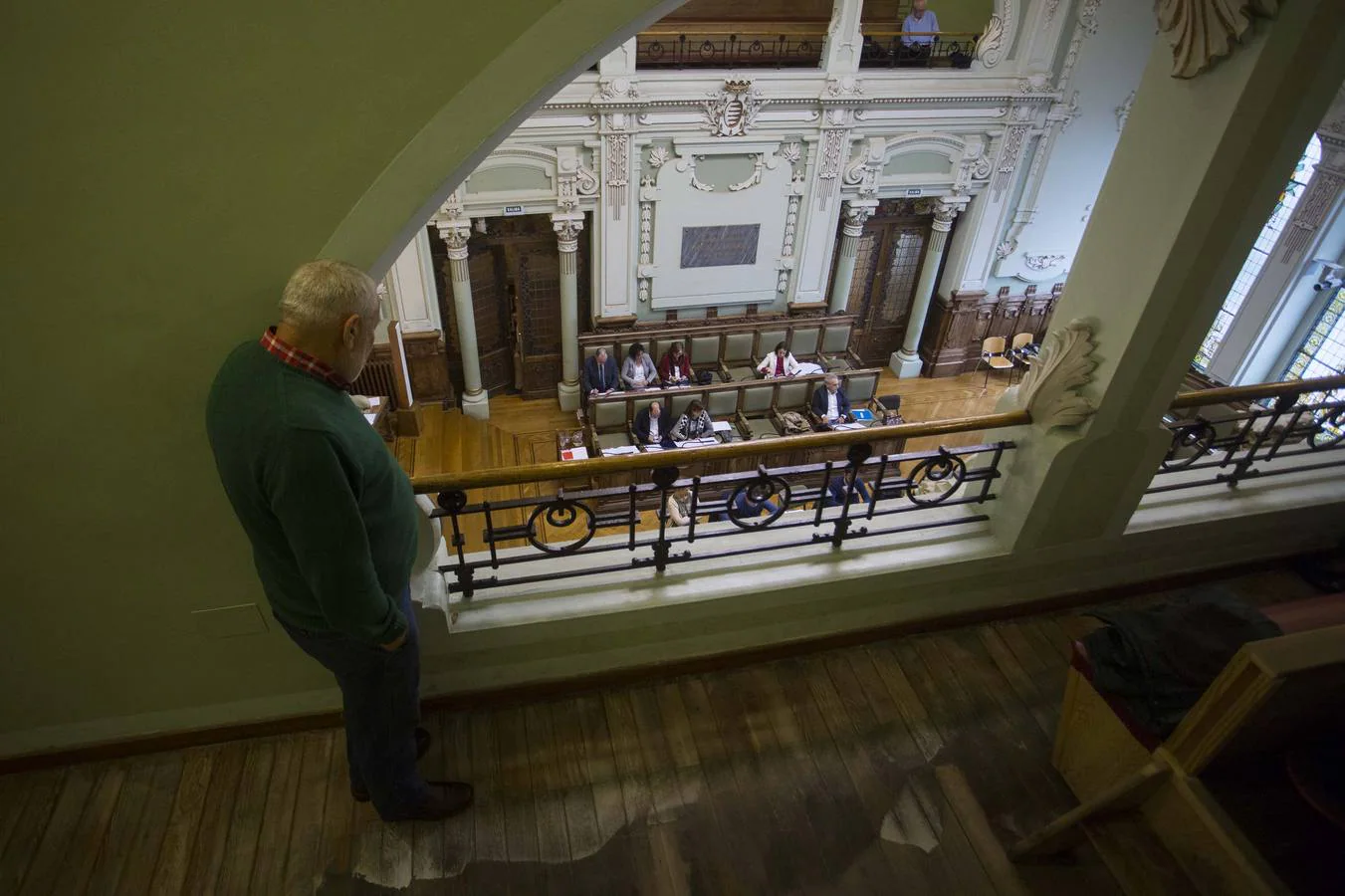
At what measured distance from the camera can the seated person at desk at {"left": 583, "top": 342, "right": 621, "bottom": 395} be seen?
7641mm

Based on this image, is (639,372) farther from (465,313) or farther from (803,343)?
(803,343)

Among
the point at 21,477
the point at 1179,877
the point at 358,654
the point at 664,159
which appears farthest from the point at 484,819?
the point at 664,159

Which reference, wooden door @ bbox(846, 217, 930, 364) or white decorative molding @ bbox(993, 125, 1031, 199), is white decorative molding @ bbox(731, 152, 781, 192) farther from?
white decorative molding @ bbox(993, 125, 1031, 199)

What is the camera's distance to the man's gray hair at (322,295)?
1.40m

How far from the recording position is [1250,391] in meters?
2.61

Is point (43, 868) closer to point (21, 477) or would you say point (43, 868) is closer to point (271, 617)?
point (271, 617)

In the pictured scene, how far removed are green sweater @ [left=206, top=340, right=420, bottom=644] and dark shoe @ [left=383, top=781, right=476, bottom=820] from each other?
74 centimetres

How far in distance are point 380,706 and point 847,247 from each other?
7.84 meters

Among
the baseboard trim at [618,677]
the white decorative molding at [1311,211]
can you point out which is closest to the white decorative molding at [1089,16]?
the white decorative molding at [1311,211]

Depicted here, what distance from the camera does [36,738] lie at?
2227 millimetres

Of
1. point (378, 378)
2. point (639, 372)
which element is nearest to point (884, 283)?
point (639, 372)

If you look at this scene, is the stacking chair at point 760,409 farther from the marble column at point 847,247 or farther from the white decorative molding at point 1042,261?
the white decorative molding at point 1042,261

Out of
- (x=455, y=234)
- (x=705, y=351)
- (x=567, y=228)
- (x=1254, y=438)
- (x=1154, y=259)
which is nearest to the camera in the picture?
(x=1154, y=259)

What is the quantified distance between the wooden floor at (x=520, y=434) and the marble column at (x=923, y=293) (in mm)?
274
